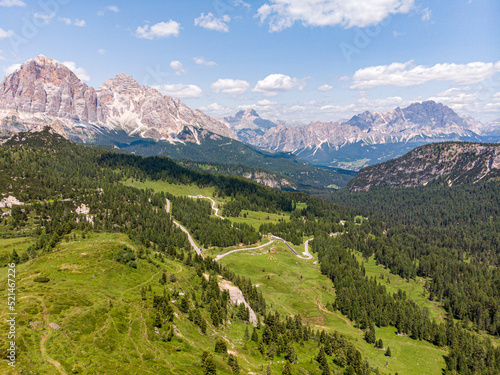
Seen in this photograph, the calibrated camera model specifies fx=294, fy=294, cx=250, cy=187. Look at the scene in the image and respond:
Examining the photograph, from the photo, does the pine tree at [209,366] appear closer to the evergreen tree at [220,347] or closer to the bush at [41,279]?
the evergreen tree at [220,347]

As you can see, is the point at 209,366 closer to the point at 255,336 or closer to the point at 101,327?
the point at 101,327

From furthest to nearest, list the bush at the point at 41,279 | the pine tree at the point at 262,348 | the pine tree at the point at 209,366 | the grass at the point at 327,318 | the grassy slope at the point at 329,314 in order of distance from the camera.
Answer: the grassy slope at the point at 329,314
the grass at the point at 327,318
the pine tree at the point at 262,348
the bush at the point at 41,279
the pine tree at the point at 209,366

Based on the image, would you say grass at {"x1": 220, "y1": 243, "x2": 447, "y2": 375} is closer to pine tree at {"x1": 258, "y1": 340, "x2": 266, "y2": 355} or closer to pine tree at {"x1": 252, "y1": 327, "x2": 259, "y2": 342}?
pine tree at {"x1": 252, "y1": 327, "x2": 259, "y2": 342}

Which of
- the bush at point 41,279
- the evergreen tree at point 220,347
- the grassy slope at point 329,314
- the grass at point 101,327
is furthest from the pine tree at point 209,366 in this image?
the grassy slope at point 329,314

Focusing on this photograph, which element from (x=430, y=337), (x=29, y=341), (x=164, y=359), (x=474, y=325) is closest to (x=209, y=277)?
(x=164, y=359)

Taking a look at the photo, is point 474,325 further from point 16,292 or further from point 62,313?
point 16,292

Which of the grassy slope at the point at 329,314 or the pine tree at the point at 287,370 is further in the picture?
the grassy slope at the point at 329,314

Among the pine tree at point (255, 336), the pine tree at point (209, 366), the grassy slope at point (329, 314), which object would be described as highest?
the pine tree at point (209, 366)

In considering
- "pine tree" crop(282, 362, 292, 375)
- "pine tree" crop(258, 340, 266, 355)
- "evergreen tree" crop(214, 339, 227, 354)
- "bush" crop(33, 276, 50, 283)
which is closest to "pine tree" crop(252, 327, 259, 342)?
"pine tree" crop(258, 340, 266, 355)
